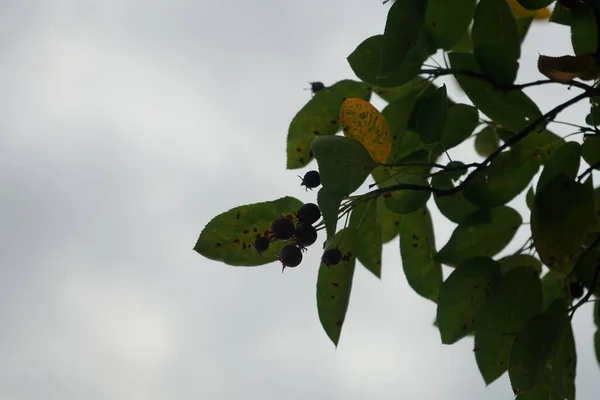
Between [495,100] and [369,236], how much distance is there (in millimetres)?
363

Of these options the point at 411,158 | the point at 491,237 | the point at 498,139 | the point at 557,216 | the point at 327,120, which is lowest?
the point at 557,216

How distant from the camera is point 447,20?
3.91 feet

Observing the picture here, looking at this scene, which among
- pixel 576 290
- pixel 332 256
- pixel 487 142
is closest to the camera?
pixel 332 256

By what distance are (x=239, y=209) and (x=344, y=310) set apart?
0.27m

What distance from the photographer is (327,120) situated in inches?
52.9

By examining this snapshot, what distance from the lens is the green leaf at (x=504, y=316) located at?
122 cm

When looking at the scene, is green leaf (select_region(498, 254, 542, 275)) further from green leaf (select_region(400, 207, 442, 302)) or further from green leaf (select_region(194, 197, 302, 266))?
green leaf (select_region(194, 197, 302, 266))

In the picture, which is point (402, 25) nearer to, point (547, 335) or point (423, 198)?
point (423, 198)

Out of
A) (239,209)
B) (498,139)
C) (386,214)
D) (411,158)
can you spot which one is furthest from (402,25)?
(498,139)

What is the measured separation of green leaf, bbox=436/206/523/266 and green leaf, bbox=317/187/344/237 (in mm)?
396

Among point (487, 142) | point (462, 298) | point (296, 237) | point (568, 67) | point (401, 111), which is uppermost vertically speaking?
point (487, 142)

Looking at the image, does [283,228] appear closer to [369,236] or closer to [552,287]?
[369,236]

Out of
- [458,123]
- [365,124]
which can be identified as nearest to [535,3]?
[458,123]

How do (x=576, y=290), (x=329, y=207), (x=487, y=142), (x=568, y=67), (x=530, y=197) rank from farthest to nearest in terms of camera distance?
1. (x=487, y=142)
2. (x=530, y=197)
3. (x=576, y=290)
4. (x=568, y=67)
5. (x=329, y=207)
